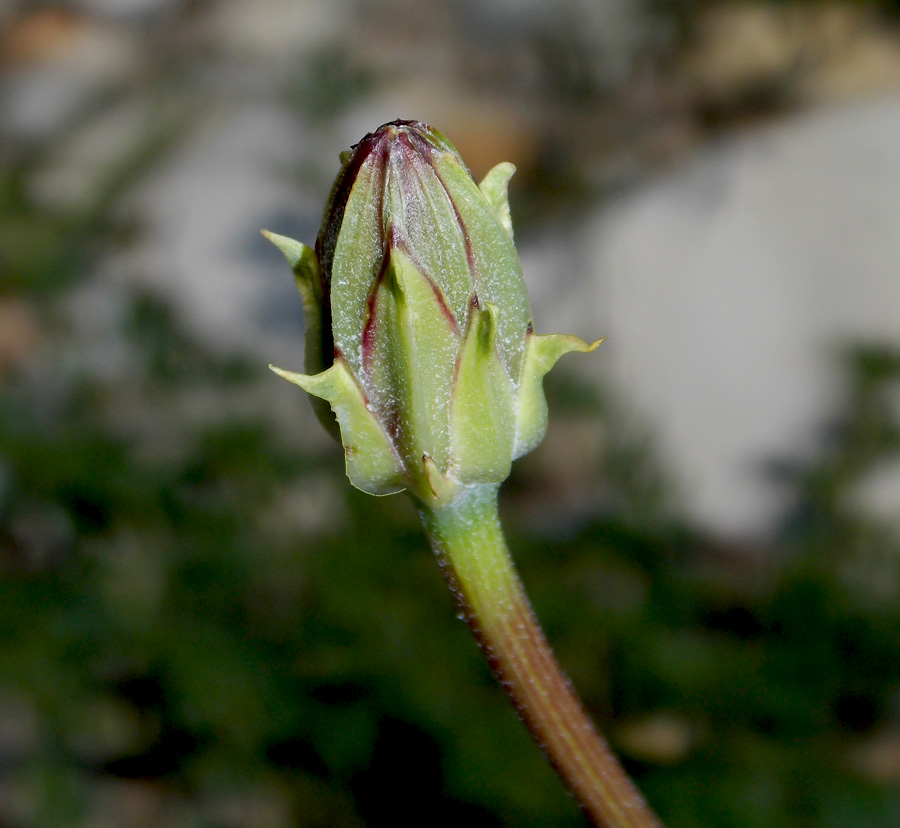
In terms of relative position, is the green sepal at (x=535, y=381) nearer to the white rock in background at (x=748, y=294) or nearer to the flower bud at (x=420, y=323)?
the flower bud at (x=420, y=323)

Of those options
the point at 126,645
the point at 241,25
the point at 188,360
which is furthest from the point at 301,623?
the point at 241,25

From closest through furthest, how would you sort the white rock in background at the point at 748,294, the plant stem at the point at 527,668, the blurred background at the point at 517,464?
1. the plant stem at the point at 527,668
2. the blurred background at the point at 517,464
3. the white rock in background at the point at 748,294

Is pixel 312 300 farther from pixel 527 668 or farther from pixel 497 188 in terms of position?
pixel 527 668

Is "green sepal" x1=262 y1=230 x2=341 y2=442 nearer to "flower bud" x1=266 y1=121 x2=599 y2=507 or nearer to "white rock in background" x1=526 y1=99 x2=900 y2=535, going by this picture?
"flower bud" x1=266 y1=121 x2=599 y2=507

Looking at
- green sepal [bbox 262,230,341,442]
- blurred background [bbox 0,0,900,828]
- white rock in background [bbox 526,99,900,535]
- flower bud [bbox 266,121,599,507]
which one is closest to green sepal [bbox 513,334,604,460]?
flower bud [bbox 266,121,599,507]

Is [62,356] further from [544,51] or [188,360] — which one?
[544,51]

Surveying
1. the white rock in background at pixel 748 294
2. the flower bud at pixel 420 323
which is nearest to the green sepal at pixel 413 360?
the flower bud at pixel 420 323
